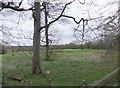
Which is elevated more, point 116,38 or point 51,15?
point 51,15

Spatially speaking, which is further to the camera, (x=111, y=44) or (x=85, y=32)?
(x=85, y=32)

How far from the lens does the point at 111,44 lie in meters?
11.1

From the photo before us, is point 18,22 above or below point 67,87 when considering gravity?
above

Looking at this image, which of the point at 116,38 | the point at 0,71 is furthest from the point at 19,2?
the point at 116,38

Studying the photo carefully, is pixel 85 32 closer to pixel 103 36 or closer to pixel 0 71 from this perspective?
pixel 103 36

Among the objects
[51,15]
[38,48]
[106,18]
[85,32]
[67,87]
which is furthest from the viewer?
[51,15]

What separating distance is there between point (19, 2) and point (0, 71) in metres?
4.78

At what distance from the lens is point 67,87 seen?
14453 mm

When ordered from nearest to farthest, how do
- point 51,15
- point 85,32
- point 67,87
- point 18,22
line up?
point 85,32
point 67,87
point 18,22
point 51,15

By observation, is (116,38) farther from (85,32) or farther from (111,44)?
(85,32)

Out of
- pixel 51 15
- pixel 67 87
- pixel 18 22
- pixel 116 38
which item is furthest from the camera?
pixel 51 15

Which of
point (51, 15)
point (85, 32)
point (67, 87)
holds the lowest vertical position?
point (67, 87)

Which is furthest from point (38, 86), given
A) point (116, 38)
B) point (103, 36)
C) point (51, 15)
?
point (51, 15)

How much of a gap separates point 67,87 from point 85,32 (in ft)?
9.65
